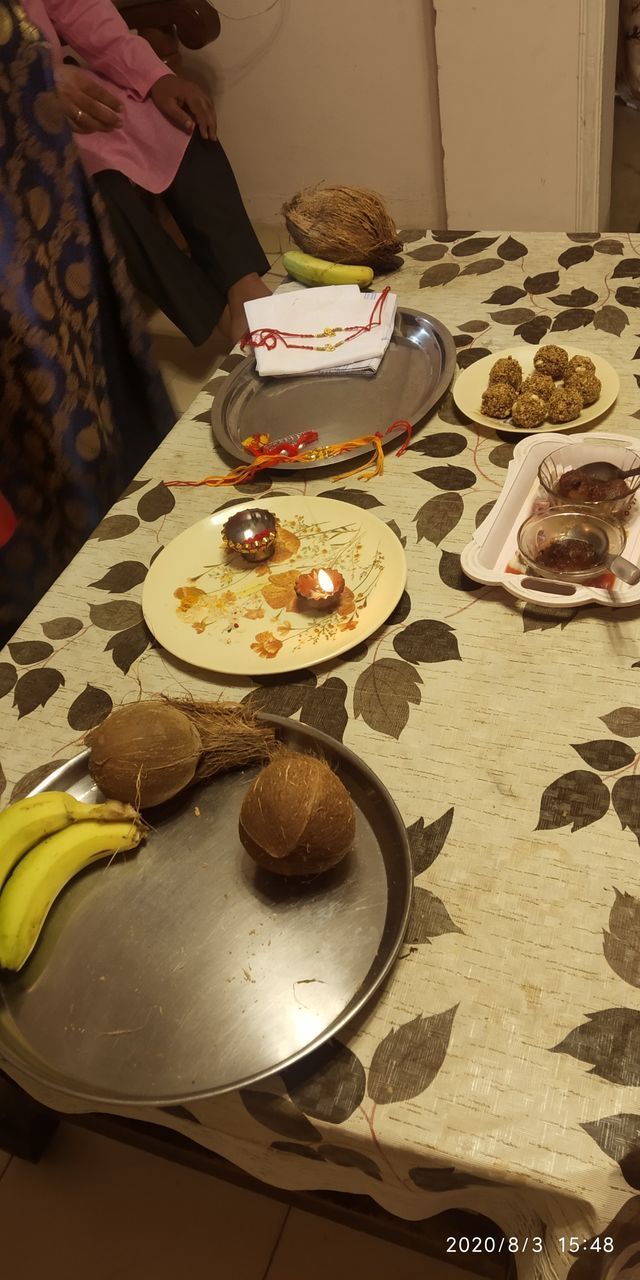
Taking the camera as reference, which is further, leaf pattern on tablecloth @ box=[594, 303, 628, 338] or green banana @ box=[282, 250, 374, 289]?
green banana @ box=[282, 250, 374, 289]

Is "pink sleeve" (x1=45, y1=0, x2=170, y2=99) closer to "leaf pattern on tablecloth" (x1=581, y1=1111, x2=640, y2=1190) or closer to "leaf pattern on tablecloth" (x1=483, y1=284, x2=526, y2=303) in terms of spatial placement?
"leaf pattern on tablecloth" (x1=483, y1=284, x2=526, y2=303)

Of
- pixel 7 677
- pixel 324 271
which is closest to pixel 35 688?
pixel 7 677

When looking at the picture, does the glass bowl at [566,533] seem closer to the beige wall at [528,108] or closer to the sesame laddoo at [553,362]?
the sesame laddoo at [553,362]

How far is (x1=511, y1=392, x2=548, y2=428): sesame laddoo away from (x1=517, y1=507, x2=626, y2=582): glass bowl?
168 millimetres

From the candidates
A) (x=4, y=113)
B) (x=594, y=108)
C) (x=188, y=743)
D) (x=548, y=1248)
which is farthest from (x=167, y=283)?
(x=548, y=1248)

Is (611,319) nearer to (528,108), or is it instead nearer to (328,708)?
(328,708)

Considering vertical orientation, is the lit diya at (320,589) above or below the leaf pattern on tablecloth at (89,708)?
above

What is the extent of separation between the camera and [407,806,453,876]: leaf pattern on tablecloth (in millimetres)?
683

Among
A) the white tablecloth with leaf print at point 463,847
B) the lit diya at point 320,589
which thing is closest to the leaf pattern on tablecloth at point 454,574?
the white tablecloth with leaf print at point 463,847

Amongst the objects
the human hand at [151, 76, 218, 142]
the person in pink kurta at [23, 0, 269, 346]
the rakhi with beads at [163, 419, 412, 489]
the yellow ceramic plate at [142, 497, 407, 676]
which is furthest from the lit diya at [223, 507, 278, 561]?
the human hand at [151, 76, 218, 142]

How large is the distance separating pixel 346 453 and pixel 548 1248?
2.68ft

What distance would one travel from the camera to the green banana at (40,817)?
27.3 inches

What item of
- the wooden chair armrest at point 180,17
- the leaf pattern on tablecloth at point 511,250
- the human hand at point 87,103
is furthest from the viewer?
the wooden chair armrest at point 180,17

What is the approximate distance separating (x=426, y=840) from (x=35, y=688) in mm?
437
